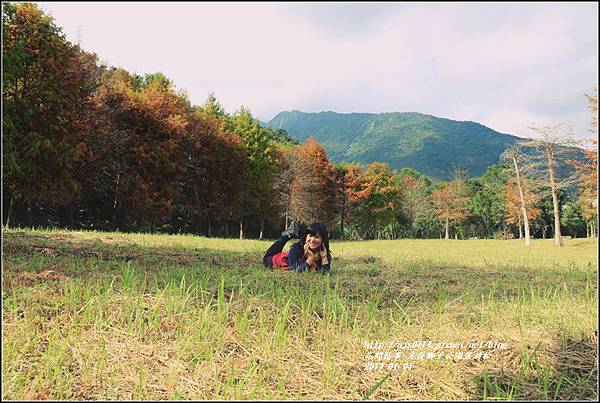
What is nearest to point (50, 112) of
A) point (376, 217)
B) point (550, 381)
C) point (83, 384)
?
point (83, 384)

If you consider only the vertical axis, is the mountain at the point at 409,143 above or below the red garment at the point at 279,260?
above

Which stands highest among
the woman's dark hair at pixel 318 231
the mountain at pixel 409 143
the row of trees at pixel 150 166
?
the mountain at pixel 409 143

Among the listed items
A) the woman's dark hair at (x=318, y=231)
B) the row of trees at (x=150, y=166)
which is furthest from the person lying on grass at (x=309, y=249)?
the row of trees at (x=150, y=166)

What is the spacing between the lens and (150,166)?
72.8 feet

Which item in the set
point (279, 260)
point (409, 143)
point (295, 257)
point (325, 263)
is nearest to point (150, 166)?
point (279, 260)

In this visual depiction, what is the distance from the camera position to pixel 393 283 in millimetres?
5379

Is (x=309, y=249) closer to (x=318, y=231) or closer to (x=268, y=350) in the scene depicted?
(x=318, y=231)

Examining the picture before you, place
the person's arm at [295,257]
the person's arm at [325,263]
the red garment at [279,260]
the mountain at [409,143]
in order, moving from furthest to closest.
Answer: the mountain at [409,143] < the red garment at [279,260] < the person's arm at [295,257] < the person's arm at [325,263]

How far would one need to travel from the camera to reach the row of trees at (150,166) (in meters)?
9.56

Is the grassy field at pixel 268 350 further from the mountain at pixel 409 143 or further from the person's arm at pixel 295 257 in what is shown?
the mountain at pixel 409 143

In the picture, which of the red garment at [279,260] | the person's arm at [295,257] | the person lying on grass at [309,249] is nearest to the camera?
the person lying on grass at [309,249]

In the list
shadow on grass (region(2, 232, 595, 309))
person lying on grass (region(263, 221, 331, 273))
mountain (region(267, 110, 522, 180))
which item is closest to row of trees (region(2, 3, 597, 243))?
shadow on grass (region(2, 232, 595, 309))

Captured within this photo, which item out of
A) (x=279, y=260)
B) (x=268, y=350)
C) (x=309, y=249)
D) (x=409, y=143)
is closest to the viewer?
(x=268, y=350)

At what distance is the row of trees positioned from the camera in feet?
31.4
